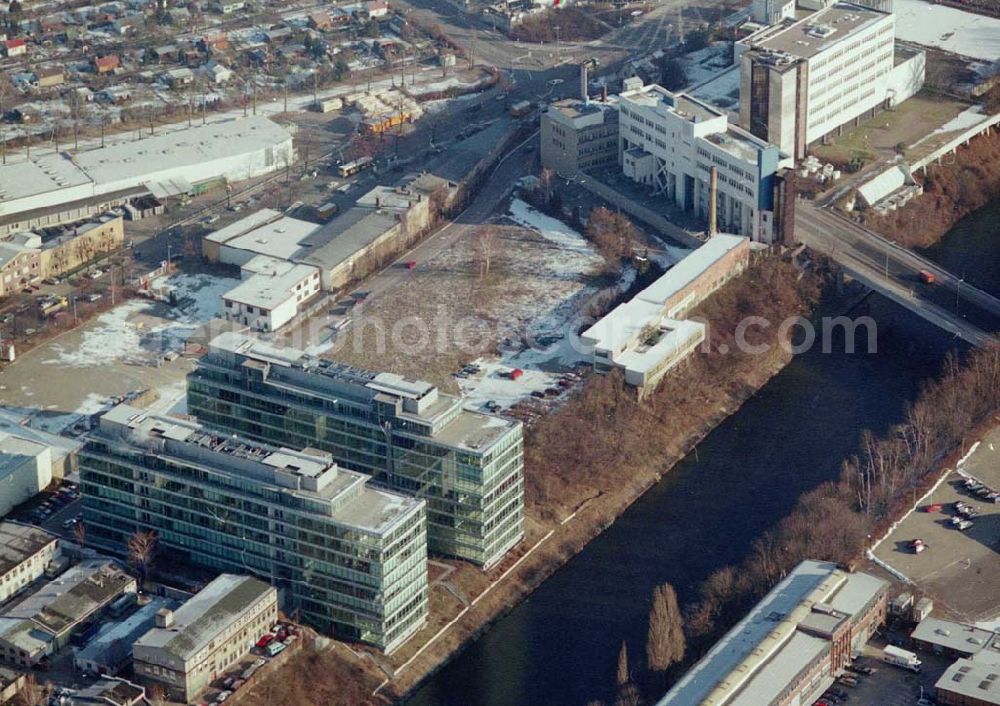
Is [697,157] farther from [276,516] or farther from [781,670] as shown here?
[781,670]

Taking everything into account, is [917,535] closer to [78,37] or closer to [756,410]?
[756,410]

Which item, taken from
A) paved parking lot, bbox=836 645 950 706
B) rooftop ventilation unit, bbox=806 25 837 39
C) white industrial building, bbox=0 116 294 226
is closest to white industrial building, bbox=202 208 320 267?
white industrial building, bbox=0 116 294 226

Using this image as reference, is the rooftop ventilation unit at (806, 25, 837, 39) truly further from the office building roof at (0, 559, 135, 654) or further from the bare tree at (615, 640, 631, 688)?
the office building roof at (0, 559, 135, 654)

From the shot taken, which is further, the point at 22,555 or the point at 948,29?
the point at 948,29

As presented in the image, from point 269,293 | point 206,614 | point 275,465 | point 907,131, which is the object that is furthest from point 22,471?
point 907,131

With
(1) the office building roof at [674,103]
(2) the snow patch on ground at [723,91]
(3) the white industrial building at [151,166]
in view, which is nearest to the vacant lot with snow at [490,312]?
(1) the office building roof at [674,103]
